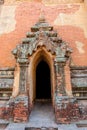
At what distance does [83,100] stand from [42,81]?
3586 mm

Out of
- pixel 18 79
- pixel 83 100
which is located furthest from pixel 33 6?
pixel 83 100

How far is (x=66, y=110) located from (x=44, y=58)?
299cm

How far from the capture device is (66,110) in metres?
7.98

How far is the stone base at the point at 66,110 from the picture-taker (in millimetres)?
7914

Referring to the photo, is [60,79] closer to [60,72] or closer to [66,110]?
[60,72]

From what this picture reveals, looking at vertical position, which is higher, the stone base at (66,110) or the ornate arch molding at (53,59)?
the ornate arch molding at (53,59)

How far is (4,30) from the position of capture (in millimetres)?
11375

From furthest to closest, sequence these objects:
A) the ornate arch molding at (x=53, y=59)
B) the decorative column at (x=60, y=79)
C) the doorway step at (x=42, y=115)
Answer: the decorative column at (x=60, y=79), the ornate arch molding at (x=53, y=59), the doorway step at (x=42, y=115)

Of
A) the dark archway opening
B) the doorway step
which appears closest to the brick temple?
the dark archway opening

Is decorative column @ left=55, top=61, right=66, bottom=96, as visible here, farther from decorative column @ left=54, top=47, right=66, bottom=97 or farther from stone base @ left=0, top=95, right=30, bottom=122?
stone base @ left=0, top=95, right=30, bottom=122

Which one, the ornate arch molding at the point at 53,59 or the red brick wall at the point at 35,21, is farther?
the red brick wall at the point at 35,21

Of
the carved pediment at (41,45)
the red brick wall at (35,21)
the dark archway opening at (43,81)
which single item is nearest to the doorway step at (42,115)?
the dark archway opening at (43,81)

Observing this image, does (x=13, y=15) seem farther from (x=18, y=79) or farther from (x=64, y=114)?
(x=64, y=114)

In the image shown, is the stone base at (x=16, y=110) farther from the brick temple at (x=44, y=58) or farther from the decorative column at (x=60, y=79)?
the decorative column at (x=60, y=79)
